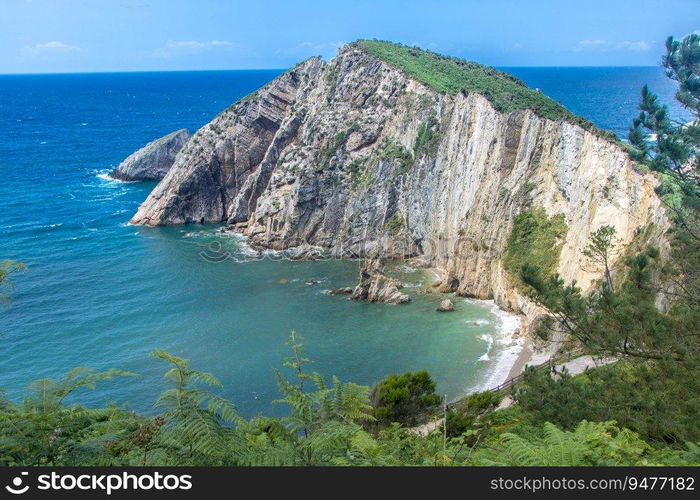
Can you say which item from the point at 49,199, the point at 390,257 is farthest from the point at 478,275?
the point at 49,199

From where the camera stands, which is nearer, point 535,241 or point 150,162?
point 535,241

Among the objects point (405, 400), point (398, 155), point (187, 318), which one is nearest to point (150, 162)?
point (398, 155)

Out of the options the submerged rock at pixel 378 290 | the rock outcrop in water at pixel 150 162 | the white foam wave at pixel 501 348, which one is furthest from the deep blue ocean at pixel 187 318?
the rock outcrop in water at pixel 150 162

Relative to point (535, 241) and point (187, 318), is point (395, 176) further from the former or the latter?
point (187, 318)

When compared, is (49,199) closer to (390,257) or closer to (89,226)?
(89,226)

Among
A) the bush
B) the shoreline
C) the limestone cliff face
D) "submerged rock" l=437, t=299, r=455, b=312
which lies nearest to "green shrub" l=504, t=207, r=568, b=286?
the limestone cliff face

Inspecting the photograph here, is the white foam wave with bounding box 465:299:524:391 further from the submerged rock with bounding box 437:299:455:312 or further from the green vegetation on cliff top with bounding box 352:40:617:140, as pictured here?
the green vegetation on cliff top with bounding box 352:40:617:140
